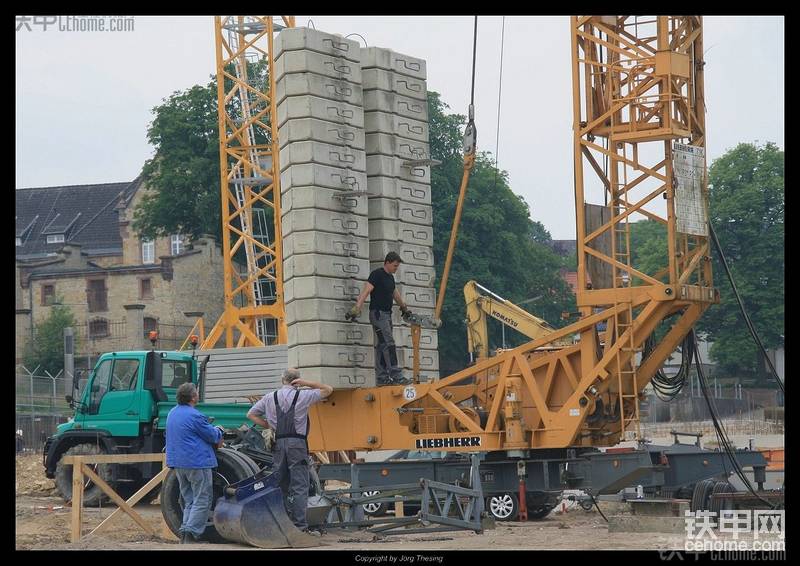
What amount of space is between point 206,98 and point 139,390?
37.4 metres

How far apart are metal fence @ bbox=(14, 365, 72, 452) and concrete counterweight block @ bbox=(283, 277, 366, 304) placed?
68.5 ft

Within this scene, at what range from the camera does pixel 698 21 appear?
70.0 feet

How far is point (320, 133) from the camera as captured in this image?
21312 millimetres

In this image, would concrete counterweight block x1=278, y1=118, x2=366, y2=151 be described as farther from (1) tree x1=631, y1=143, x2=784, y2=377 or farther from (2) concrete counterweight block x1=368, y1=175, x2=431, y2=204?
(1) tree x1=631, y1=143, x2=784, y2=377

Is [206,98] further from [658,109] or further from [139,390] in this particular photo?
[658,109]

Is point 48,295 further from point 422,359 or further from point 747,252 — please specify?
point 422,359

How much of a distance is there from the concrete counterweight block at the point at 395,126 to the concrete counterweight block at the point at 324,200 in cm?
121

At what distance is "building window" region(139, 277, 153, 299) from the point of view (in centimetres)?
6669

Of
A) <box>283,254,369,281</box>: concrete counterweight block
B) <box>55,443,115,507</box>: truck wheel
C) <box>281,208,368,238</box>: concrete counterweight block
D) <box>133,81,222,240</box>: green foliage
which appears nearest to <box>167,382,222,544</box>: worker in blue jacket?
<box>283,254,369,281</box>: concrete counterweight block

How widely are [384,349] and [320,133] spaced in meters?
3.27

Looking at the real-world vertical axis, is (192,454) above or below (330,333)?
below

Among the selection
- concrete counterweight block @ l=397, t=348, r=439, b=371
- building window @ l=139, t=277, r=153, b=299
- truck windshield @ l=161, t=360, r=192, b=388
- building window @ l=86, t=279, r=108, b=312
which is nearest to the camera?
concrete counterweight block @ l=397, t=348, r=439, b=371

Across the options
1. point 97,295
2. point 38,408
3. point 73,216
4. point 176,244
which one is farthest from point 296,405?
point 73,216
